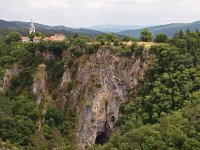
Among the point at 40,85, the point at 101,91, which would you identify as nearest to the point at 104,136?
the point at 101,91

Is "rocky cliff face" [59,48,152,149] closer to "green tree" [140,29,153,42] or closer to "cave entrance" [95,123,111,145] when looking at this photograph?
"cave entrance" [95,123,111,145]

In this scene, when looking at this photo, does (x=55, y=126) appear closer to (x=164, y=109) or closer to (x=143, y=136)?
(x=164, y=109)

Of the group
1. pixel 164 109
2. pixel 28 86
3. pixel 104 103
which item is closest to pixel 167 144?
pixel 164 109

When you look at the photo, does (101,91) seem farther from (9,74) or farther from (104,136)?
(9,74)

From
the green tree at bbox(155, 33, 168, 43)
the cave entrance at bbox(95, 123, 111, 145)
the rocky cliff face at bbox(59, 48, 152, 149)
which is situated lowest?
the cave entrance at bbox(95, 123, 111, 145)

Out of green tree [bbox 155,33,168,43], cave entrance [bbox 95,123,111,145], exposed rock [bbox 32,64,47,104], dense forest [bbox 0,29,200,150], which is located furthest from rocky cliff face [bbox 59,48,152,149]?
green tree [bbox 155,33,168,43]

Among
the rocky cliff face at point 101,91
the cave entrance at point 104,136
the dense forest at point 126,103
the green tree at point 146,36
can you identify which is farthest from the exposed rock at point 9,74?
the green tree at point 146,36

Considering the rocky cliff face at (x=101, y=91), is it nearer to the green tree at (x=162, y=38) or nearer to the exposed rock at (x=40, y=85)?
the exposed rock at (x=40, y=85)
